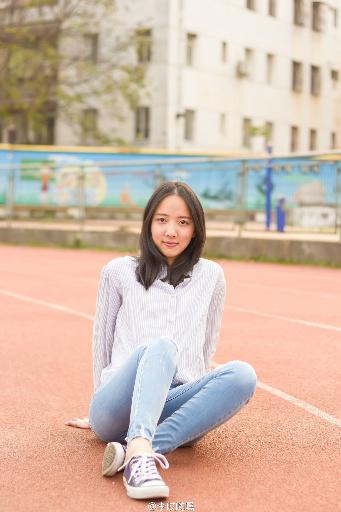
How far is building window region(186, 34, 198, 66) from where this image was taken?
1809 inches

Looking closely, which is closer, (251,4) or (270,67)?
(251,4)

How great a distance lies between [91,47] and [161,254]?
42160 mm

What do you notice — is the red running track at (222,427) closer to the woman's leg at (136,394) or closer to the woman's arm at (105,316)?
the woman's leg at (136,394)

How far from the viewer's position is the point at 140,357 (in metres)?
4.68

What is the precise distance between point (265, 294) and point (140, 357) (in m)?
8.29

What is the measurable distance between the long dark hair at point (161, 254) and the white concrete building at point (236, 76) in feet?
128

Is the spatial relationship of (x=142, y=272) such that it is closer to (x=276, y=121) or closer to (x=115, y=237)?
(x=115, y=237)

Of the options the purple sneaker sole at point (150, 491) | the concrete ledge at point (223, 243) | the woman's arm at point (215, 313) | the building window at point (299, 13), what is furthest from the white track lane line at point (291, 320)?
the building window at point (299, 13)

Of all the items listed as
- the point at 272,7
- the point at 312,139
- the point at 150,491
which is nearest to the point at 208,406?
the point at 150,491

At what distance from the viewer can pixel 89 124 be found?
1802 inches

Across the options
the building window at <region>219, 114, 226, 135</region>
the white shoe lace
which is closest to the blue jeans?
the white shoe lace

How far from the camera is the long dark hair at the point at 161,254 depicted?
4.91 metres

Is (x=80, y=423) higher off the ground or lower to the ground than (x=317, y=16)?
lower

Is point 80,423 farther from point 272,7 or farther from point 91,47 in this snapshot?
point 272,7
